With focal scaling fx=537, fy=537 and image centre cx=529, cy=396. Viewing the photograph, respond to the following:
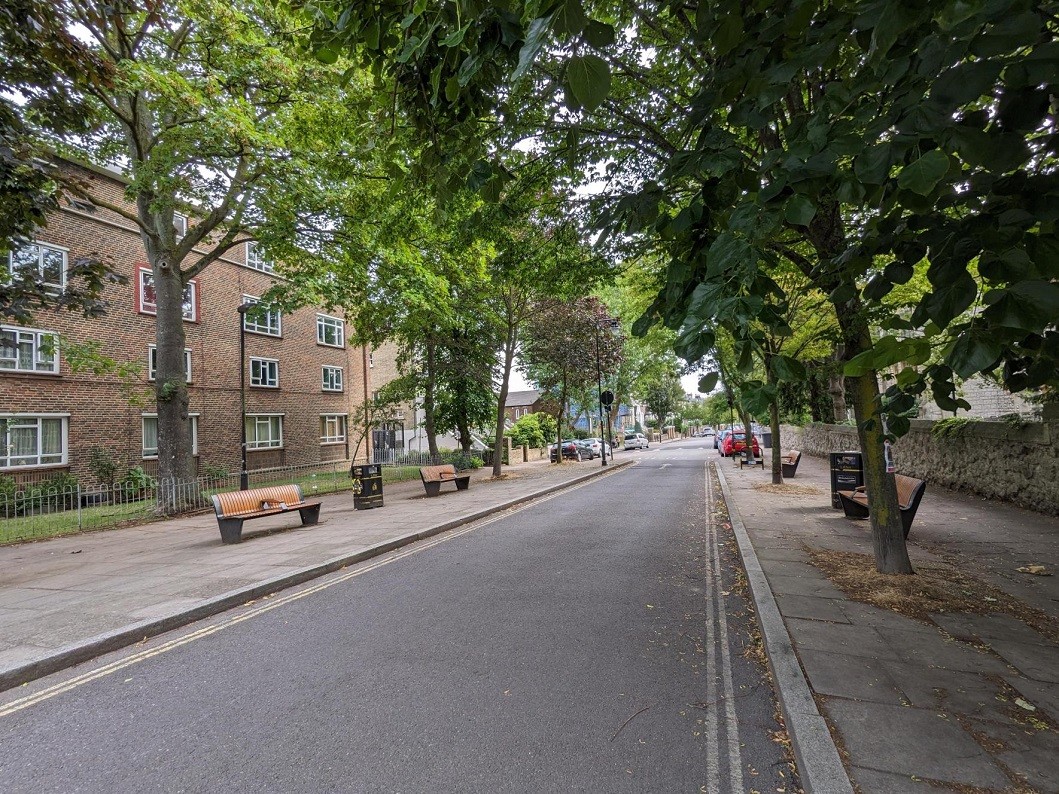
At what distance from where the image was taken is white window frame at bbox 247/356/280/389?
24422 millimetres

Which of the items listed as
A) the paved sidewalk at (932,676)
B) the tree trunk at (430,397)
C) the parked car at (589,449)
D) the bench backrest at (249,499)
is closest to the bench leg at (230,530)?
the bench backrest at (249,499)

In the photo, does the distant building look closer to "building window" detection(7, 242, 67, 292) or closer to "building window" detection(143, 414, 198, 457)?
"building window" detection(143, 414, 198, 457)

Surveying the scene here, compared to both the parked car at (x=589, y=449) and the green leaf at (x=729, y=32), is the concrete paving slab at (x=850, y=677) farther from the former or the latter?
the parked car at (x=589, y=449)

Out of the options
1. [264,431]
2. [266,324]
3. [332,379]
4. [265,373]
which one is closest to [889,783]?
[264,431]

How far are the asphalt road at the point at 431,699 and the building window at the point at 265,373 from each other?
2073 cm

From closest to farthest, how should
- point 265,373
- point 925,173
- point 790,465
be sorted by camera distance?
point 925,173, point 790,465, point 265,373

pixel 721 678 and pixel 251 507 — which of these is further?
pixel 251 507

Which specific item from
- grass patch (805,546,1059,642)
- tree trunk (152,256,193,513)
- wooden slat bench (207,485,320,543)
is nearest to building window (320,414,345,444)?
tree trunk (152,256,193,513)

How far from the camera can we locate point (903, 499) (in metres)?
7.39

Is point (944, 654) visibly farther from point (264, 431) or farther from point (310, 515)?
point (264, 431)

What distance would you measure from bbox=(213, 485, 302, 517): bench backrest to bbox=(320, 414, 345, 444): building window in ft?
61.2

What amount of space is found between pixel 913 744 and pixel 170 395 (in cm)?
1519

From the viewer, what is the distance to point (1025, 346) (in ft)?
8.76

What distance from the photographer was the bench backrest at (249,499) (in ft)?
31.1
